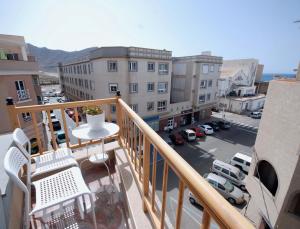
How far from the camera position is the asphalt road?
591 cm

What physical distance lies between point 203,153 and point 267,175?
5.26m

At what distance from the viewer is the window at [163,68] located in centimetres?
1182

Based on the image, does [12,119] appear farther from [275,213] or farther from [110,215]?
[275,213]

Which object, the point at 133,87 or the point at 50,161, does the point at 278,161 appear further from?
the point at 133,87

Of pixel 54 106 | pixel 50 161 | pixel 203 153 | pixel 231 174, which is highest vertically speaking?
pixel 54 106

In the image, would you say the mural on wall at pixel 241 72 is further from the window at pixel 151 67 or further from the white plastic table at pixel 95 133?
the white plastic table at pixel 95 133

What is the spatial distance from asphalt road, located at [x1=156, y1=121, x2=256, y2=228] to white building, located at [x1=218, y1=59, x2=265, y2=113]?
21.6 feet

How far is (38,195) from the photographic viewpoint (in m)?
1.45

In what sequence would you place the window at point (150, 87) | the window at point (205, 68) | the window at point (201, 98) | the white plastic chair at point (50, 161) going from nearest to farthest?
the white plastic chair at point (50, 161)
the window at point (150, 87)
the window at point (205, 68)
the window at point (201, 98)

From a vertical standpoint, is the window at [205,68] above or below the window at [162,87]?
above

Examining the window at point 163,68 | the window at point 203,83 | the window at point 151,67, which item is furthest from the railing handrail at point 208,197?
the window at point 203,83

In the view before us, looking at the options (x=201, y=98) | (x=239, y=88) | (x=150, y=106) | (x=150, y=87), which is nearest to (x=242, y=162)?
(x=150, y=106)

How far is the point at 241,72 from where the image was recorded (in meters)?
23.3

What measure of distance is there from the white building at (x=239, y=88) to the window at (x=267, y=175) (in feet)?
55.7
